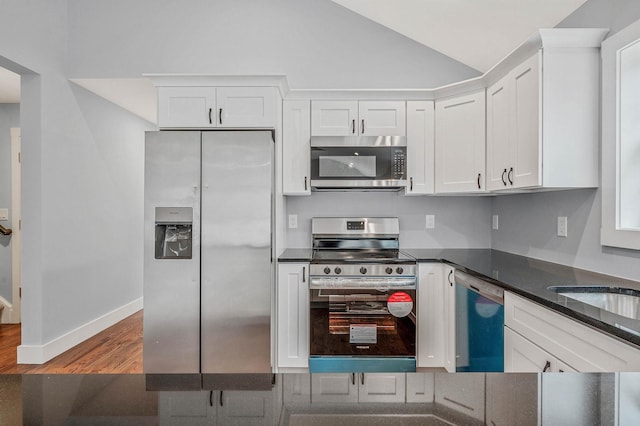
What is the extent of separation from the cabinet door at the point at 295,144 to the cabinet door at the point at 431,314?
1.13 m

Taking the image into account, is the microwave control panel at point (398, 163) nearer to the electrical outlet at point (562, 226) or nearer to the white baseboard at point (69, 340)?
the electrical outlet at point (562, 226)

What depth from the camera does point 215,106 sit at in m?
2.79

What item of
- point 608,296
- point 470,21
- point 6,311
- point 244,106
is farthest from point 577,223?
point 6,311

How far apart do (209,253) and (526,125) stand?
214 centimetres

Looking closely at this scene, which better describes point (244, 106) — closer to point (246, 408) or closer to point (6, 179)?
point (246, 408)

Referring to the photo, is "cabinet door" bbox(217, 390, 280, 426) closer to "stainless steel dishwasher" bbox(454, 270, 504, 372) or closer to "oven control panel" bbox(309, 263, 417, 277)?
"stainless steel dishwasher" bbox(454, 270, 504, 372)

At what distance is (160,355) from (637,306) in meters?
2.74

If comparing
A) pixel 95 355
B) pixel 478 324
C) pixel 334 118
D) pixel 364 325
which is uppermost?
pixel 334 118

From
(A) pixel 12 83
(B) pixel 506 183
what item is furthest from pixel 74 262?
(B) pixel 506 183

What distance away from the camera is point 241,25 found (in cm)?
337

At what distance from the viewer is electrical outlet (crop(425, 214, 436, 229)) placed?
11.2 feet

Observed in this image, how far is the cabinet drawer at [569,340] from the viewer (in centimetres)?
114

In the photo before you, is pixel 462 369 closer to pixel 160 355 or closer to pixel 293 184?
pixel 293 184

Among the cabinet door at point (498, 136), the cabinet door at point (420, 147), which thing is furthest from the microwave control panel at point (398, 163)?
the cabinet door at point (498, 136)
